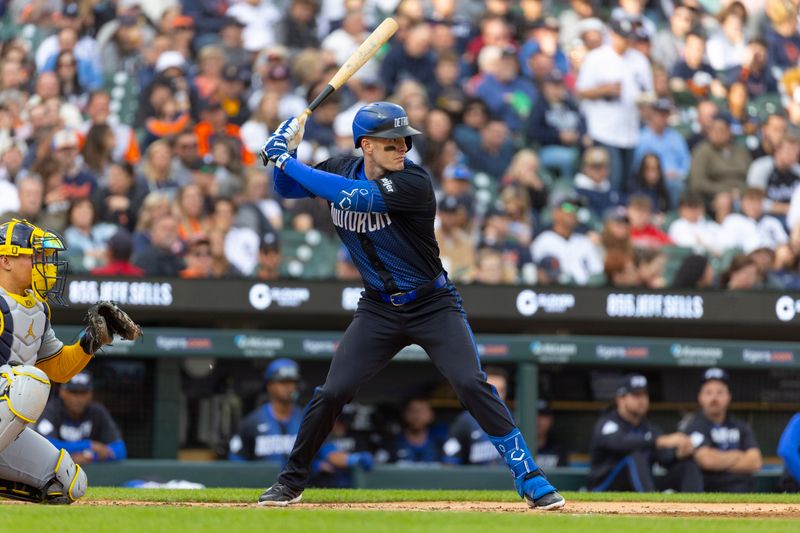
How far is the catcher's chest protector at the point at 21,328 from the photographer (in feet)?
18.6

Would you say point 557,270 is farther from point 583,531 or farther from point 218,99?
point 583,531

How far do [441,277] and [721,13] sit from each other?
29.2 ft

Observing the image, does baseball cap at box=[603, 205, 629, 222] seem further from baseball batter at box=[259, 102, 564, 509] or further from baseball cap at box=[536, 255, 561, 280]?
baseball batter at box=[259, 102, 564, 509]

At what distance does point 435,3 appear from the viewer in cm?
1330

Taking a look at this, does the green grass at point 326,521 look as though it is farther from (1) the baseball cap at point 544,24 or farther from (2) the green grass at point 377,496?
(1) the baseball cap at point 544,24

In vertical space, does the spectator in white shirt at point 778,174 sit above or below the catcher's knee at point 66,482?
above

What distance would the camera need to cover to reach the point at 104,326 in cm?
592

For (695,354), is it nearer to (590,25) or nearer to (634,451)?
(634,451)

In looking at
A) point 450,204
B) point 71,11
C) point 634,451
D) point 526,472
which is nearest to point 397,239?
point 526,472

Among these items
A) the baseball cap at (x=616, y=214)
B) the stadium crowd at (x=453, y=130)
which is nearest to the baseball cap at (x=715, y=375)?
the stadium crowd at (x=453, y=130)

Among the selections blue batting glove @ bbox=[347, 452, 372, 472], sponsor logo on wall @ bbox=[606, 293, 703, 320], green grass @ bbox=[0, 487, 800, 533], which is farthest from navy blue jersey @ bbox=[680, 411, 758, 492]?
green grass @ bbox=[0, 487, 800, 533]

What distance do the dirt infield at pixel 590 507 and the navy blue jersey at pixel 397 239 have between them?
1.00 m

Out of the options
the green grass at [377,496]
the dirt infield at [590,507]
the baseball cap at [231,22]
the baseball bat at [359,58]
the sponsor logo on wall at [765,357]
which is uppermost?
the baseball cap at [231,22]

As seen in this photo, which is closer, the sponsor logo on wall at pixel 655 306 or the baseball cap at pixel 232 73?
the sponsor logo on wall at pixel 655 306
